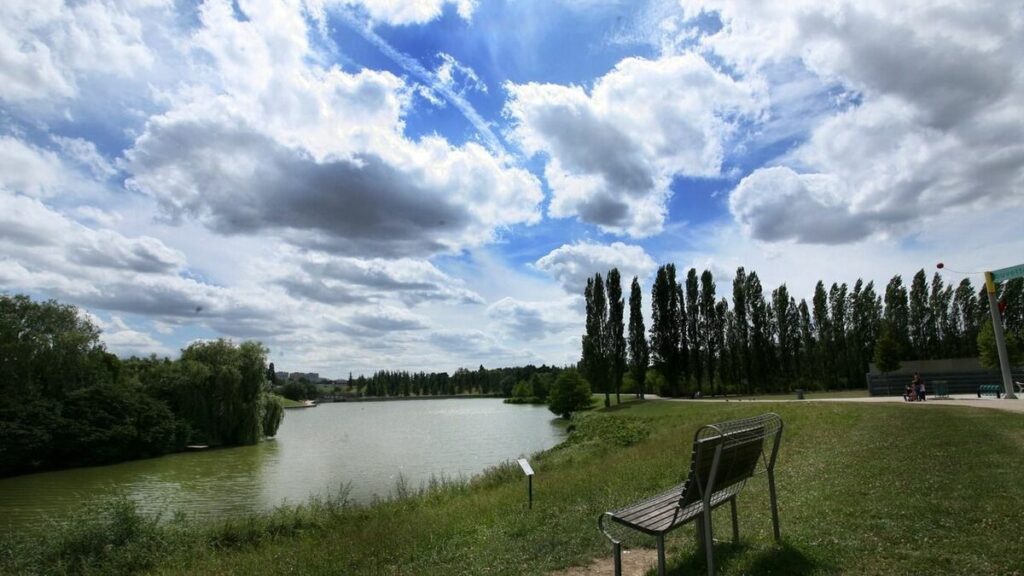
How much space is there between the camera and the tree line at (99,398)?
3403cm

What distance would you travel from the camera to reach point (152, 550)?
1020cm

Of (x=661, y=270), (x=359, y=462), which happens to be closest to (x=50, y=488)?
(x=359, y=462)

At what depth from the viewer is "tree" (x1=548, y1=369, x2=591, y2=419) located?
58031 mm

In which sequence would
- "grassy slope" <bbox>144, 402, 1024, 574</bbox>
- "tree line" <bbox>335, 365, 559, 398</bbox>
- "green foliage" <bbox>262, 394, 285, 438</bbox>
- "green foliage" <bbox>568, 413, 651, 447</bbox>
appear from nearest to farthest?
"grassy slope" <bbox>144, 402, 1024, 574</bbox> → "green foliage" <bbox>568, 413, 651, 447</bbox> → "green foliage" <bbox>262, 394, 285, 438</bbox> → "tree line" <bbox>335, 365, 559, 398</bbox>

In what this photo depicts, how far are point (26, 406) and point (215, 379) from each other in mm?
11330

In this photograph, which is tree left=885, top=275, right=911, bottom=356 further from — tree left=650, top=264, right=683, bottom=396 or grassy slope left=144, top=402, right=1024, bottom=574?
grassy slope left=144, top=402, right=1024, bottom=574

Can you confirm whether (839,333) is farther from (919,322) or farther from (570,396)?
(570,396)

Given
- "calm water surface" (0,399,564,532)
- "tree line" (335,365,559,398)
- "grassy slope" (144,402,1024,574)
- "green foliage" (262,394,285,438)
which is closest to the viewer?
"grassy slope" (144,402,1024,574)

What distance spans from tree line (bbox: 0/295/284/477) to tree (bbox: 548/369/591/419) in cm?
2638

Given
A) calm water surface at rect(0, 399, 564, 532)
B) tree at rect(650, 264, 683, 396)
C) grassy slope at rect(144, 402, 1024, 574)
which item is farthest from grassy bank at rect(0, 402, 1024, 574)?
tree at rect(650, 264, 683, 396)

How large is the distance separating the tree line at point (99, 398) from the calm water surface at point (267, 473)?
1488 millimetres

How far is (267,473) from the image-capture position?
91.7ft

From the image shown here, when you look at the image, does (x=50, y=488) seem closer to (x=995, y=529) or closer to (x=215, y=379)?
(x=215, y=379)

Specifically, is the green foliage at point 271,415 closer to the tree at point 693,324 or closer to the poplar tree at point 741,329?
the tree at point 693,324
